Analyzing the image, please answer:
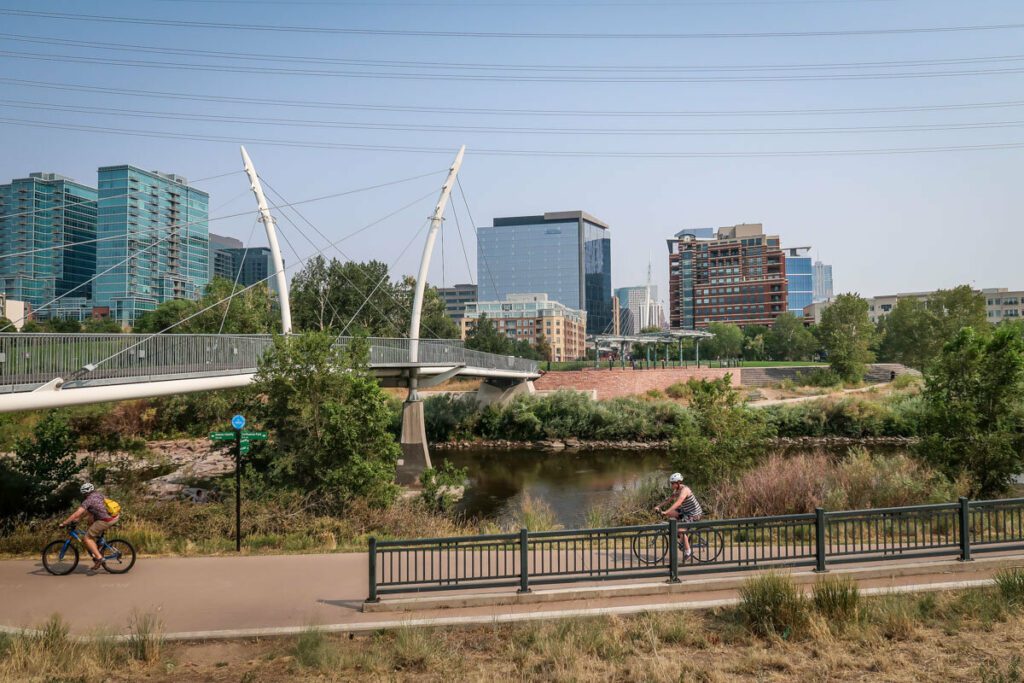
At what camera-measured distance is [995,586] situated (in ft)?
32.1

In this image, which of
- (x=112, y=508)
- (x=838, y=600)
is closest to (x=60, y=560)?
(x=112, y=508)

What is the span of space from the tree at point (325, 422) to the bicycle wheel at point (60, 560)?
5844 mm

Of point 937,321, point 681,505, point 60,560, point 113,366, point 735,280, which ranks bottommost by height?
point 60,560

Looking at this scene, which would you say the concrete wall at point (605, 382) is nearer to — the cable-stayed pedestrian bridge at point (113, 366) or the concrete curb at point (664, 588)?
the cable-stayed pedestrian bridge at point (113, 366)

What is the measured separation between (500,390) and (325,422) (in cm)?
3050

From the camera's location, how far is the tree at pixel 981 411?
56.3 ft

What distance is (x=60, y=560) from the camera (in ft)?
37.3

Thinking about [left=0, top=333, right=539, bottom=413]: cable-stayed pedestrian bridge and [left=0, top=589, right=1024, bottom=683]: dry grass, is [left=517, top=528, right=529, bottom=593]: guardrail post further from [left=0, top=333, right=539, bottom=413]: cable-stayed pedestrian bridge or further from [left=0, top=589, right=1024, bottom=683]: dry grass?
[left=0, top=333, right=539, bottom=413]: cable-stayed pedestrian bridge

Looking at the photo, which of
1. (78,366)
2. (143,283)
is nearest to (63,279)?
(143,283)

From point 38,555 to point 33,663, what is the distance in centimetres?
638

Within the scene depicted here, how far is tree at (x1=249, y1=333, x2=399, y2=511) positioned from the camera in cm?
1761

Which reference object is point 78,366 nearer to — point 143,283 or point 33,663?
point 33,663

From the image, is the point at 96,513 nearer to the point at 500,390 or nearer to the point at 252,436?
the point at 252,436

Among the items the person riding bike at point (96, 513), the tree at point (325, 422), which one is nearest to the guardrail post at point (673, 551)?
the person riding bike at point (96, 513)
